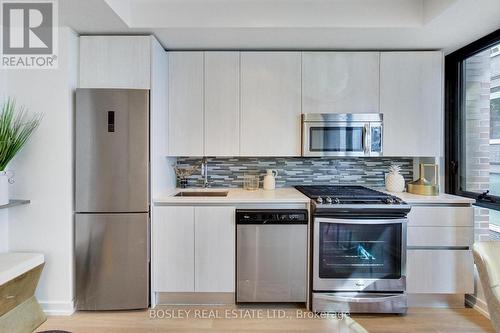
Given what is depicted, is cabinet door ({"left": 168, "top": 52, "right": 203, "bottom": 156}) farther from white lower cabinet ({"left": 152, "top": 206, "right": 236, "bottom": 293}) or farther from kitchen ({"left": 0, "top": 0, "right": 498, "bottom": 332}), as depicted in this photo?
white lower cabinet ({"left": 152, "top": 206, "right": 236, "bottom": 293})

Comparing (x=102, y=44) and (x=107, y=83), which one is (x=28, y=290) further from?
(x=102, y=44)

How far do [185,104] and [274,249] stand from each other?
1555 mm

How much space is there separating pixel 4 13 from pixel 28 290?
2.01 meters

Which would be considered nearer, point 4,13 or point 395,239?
point 4,13

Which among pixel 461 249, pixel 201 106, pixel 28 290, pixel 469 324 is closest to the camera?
pixel 28 290

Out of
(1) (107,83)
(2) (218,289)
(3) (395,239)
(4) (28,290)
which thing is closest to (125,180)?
(1) (107,83)

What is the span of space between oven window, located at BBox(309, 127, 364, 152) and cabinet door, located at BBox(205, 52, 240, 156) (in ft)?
2.42

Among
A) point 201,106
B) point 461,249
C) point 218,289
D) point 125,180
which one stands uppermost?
point 201,106

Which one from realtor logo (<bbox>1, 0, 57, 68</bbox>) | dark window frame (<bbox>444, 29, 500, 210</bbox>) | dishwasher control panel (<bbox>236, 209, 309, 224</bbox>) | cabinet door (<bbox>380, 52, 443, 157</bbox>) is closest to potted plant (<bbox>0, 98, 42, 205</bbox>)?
realtor logo (<bbox>1, 0, 57, 68</bbox>)

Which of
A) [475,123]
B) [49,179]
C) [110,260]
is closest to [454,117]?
[475,123]

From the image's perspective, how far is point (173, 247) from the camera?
2.43 meters

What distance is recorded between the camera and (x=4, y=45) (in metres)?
2.28

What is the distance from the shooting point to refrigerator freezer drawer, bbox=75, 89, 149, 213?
2307 millimetres

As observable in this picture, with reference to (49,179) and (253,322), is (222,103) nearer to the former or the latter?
(49,179)
